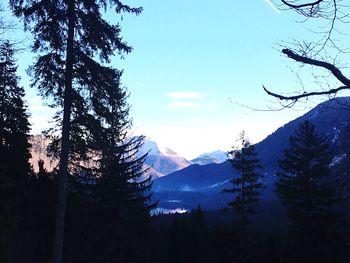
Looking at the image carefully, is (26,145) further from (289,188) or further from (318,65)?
(318,65)

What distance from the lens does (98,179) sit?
25.8m

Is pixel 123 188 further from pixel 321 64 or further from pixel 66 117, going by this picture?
pixel 321 64

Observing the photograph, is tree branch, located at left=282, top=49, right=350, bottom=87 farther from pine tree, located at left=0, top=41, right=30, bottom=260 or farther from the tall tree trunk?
pine tree, located at left=0, top=41, right=30, bottom=260

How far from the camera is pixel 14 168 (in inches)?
1033

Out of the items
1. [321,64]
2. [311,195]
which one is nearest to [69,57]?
[321,64]

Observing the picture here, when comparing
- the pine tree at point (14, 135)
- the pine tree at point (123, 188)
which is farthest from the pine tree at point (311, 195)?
the pine tree at point (14, 135)

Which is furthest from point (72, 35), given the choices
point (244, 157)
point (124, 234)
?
point (244, 157)

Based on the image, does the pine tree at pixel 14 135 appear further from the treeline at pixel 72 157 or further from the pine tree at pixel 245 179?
the pine tree at pixel 245 179

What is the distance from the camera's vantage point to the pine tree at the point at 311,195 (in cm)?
2664

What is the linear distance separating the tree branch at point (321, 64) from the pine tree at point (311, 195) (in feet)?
77.6

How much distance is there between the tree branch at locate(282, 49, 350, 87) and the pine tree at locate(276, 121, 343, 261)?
2364 centimetres

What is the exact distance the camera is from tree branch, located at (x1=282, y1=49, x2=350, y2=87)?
4.23 metres

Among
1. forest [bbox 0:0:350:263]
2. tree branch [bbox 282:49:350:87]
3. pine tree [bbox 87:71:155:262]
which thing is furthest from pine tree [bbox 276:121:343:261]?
tree branch [bbox 282:49:350:87]

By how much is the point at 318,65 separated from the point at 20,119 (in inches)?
1015
